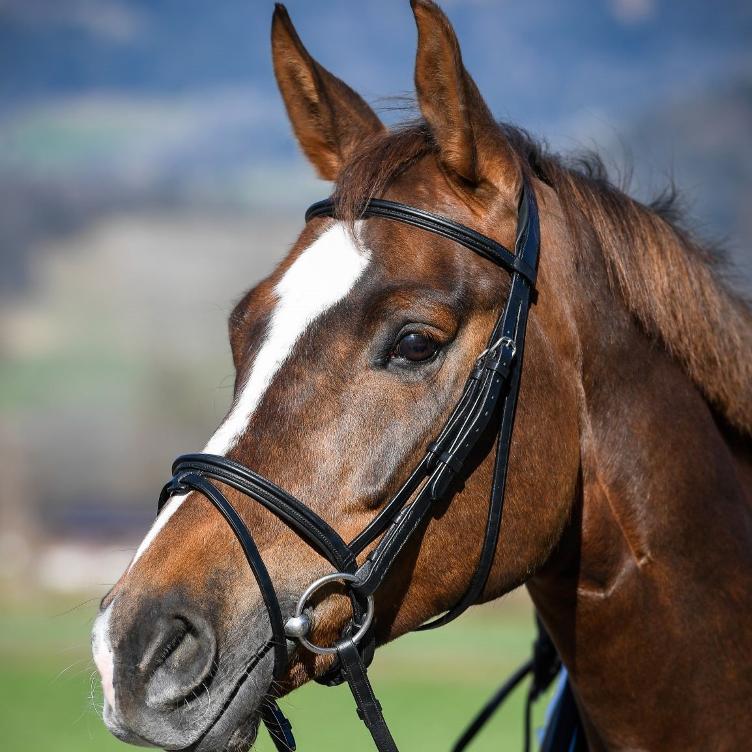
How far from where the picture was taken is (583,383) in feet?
8.25

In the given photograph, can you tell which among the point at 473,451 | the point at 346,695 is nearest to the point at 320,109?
the point at 473,451

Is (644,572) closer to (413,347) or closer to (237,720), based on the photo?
(413,347)

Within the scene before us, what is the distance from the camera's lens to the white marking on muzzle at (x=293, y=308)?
86.7 inches

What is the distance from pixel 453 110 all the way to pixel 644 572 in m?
1.38

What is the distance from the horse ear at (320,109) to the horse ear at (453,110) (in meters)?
0.55

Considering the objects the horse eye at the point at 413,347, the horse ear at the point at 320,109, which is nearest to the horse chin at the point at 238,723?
the horse eye at the point at 413,347

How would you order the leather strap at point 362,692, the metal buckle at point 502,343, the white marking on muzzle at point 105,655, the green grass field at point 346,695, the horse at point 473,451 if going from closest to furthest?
the white marking on muzzle at point 105,655 → the horse at point 473,451 → the leather strap at point 362,692 → the metal buckle at point 502,343 → the green grass field at point 346,695

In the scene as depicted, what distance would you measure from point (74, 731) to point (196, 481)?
9.15m

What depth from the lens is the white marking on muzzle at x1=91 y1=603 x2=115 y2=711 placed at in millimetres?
1956

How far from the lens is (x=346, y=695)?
12.6 m

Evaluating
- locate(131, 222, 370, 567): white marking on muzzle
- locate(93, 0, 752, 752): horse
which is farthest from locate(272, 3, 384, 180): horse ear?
locate(131, 222, 370, 567): white marking on muzzle

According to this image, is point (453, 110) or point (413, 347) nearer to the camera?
point (413, 347)

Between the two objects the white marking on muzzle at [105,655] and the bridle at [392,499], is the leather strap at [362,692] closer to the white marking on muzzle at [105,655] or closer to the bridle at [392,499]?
the bridle at [392,499]

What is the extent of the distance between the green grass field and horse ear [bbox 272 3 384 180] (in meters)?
3.41
